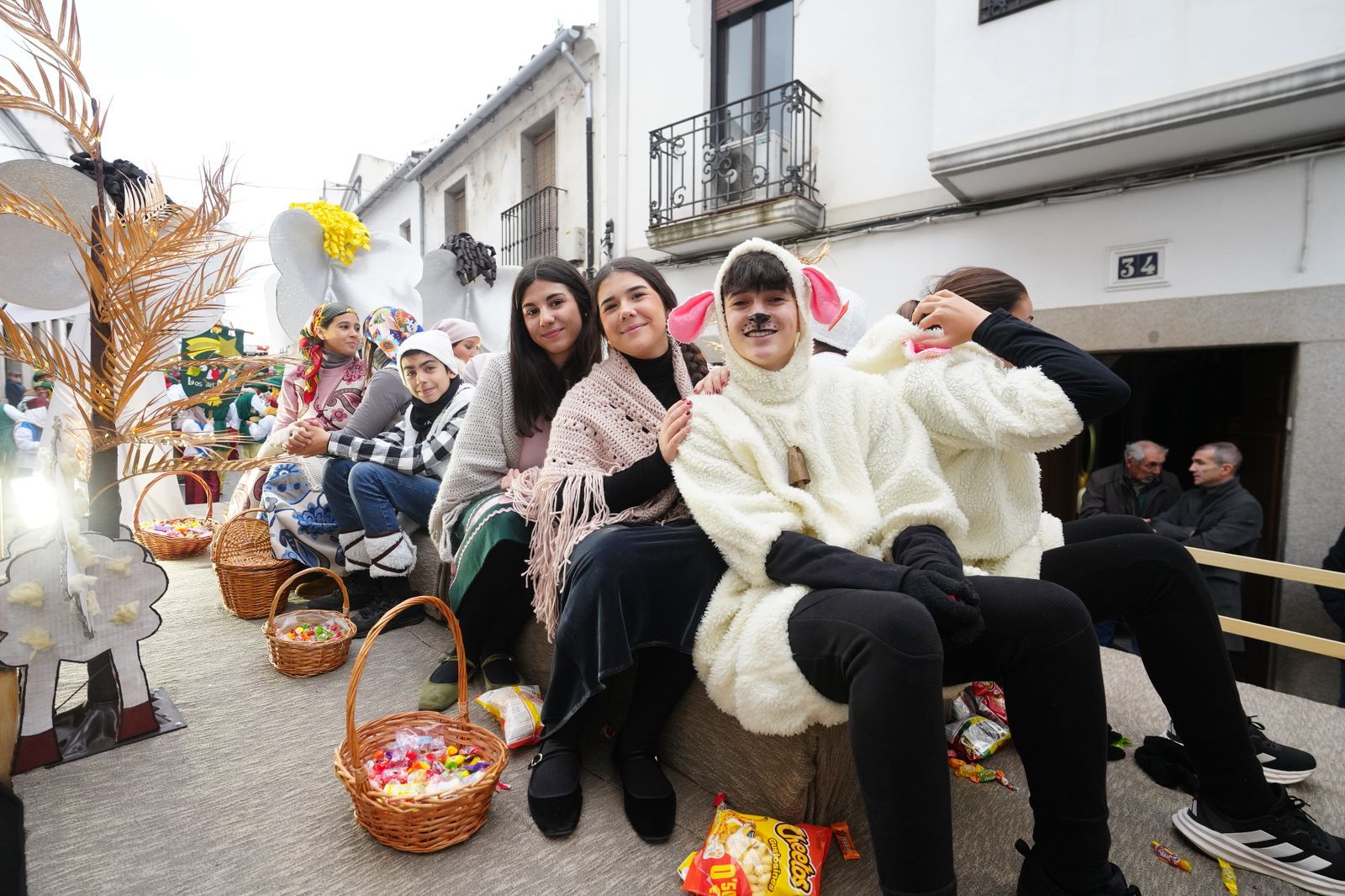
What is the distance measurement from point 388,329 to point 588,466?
7.34 ft

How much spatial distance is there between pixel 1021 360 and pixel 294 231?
178 inches

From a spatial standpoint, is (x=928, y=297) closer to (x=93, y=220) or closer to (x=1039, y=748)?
(x=1039, y=748)

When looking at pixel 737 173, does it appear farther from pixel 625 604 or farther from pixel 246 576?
pixel 625 604

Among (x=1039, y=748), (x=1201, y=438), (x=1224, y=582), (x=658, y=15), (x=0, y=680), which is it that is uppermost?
(x=658, y=15)

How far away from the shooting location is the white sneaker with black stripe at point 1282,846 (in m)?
1.28

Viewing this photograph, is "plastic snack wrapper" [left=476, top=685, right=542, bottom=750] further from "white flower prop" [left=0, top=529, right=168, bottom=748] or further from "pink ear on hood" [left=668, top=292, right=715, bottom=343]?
"pink ear on hood" [left=668, top=292, right=715, bottom=343]

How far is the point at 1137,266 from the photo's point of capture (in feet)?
12.3

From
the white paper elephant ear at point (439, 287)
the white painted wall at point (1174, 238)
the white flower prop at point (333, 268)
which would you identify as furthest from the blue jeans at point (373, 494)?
the white painted wall at point (1174, 238)

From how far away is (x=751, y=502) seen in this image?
146cm

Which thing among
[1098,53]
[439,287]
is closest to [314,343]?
[439,287]

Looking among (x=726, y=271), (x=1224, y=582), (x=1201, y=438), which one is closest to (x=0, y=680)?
(x=726, y=271)

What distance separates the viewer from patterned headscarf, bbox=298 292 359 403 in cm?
344

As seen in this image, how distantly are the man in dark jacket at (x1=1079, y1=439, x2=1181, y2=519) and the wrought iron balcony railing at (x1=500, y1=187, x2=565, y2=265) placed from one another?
Answer: 20.8 ft

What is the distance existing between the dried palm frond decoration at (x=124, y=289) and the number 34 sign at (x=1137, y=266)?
442 centimetres
